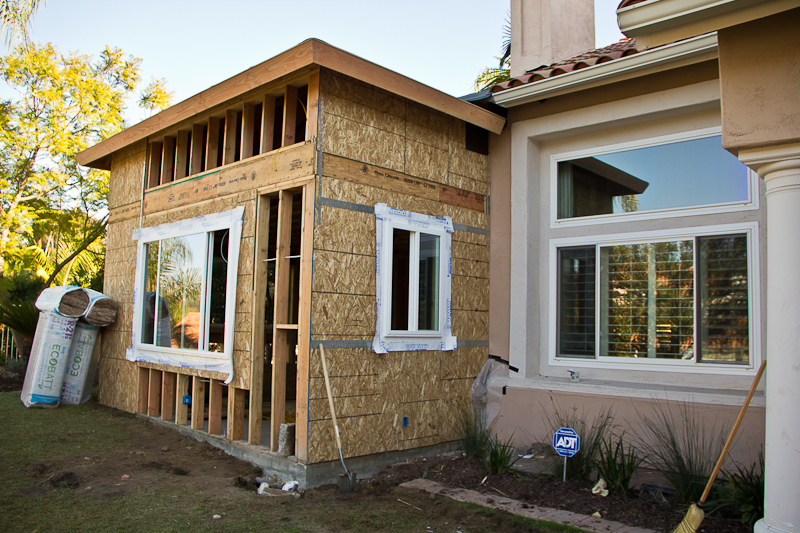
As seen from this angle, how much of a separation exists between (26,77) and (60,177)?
2780 mm

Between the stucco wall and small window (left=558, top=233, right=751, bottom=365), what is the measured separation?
8.42ft

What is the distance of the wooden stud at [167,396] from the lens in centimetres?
784

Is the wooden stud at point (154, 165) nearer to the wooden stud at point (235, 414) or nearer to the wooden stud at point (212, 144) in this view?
the wooden stud at point (212, 144)

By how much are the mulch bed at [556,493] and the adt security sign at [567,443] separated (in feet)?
1.03

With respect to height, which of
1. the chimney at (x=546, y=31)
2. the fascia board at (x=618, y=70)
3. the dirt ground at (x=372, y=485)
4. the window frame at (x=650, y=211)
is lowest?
the dirt ground at (x=372, y=485)

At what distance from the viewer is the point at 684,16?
11.4ft

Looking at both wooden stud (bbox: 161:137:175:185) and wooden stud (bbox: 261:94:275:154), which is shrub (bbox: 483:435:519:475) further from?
wooden stud (bbox: 161:137:175:185)

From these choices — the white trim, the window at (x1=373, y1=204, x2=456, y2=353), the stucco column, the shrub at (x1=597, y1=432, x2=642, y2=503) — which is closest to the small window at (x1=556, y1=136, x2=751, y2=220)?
the white trim

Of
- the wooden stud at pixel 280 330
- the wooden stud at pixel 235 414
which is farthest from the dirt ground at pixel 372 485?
the wooden stud at pixel 280 330

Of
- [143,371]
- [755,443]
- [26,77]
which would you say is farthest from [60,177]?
[755,443]

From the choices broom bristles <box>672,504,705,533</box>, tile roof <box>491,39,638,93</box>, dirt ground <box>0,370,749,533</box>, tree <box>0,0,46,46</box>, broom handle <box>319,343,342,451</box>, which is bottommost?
dirt ground <box>0,370,749,533</box>

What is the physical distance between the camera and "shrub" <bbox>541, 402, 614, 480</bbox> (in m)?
5.52

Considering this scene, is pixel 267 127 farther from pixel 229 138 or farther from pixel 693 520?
pixel 693 520

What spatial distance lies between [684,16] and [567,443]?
372cm
